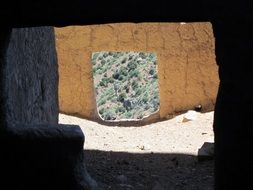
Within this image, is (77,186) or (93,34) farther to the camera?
(93,34)

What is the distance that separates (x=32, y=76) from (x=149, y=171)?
167 centimetres

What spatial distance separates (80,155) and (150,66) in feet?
61.3

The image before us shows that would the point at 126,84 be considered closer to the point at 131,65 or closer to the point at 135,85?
the point at 135,85

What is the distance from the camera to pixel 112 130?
24.1ft

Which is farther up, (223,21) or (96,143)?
(223,21)

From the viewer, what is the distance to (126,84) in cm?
2105

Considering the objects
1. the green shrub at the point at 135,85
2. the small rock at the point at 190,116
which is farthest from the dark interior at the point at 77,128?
the green shrub at the point at 135,85

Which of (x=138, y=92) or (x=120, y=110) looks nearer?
(x=120, y=110)

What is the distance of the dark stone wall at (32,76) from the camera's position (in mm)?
3221

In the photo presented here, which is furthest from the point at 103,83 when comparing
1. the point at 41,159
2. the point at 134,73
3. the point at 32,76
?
the point at 41,159

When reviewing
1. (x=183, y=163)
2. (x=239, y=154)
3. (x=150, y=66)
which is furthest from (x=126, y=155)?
(x=150, y=66)

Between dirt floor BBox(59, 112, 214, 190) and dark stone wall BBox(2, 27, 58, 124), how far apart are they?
812 mm

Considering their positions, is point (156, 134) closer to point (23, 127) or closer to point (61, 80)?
point (61, 80)

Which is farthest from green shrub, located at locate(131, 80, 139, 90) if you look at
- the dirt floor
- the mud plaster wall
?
the dirt floor
